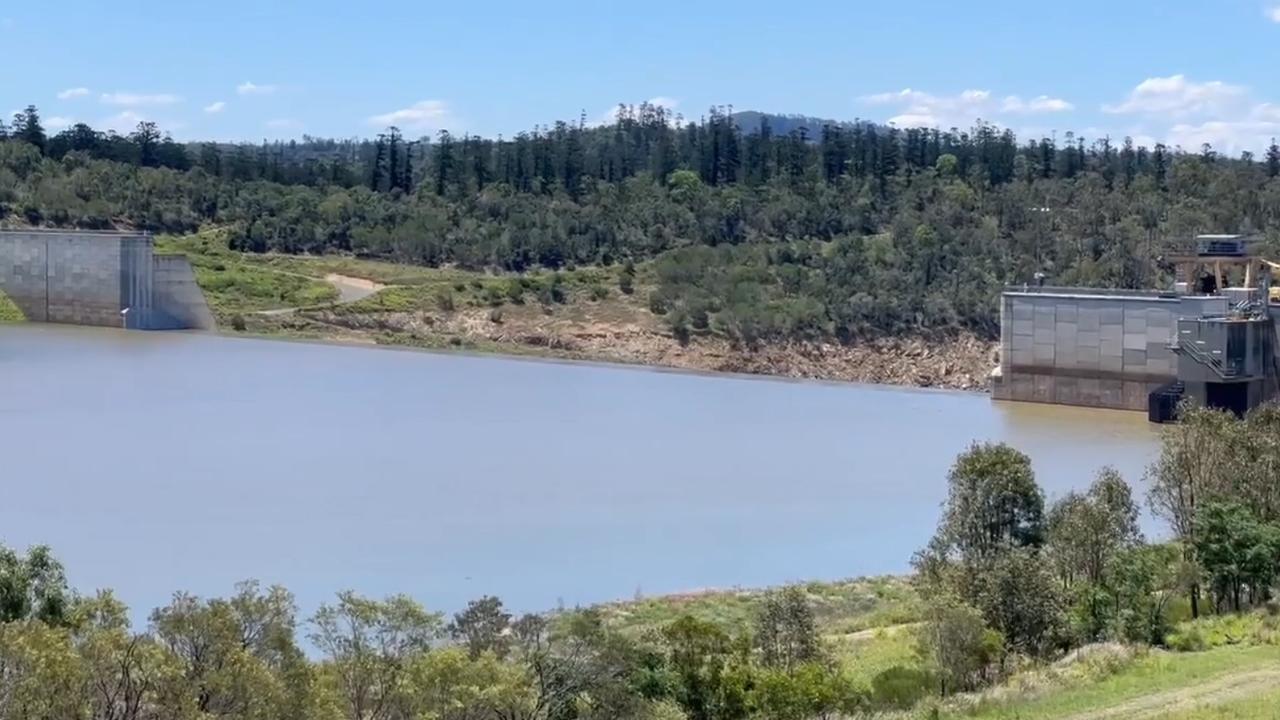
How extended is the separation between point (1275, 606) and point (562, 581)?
27.1 feet

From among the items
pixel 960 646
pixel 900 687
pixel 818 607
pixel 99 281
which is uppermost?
pixel 99 281

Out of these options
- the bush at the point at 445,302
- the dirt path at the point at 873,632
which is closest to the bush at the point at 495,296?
the bush at the point at 445,302

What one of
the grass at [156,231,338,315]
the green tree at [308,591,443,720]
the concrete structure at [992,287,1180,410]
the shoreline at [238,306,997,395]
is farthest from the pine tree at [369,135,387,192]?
the green tree at [308,591,443,720]

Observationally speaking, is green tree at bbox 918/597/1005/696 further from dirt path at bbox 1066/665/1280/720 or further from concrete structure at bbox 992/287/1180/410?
concrete structure at bbox 992/287/1180/410

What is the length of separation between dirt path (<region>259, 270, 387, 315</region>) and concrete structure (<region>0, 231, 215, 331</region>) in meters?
2.36

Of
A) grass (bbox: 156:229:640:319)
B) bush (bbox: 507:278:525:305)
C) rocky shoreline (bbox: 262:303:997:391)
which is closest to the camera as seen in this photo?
rocky shoreline (bbox: 262:303:997:391)

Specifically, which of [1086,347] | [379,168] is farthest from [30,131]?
[1086,347]

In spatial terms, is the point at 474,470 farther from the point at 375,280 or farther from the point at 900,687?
the point at 375,280

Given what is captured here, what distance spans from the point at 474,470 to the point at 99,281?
29255mm

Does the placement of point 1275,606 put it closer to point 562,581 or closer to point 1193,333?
point 562,581

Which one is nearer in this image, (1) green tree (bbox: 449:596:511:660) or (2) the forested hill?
(1) green tree (bbox: 449:596:511:660)

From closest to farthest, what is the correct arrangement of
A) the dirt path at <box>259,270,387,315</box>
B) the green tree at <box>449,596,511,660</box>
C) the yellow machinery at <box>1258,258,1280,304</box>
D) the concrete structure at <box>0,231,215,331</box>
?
the green tree at <box>449,596,511,660</box>, the yellow machinery at <box>1258,258,1280,304</box>, the dirt path at <box>259,270,387,315</box>, the concrete structure at <box>0,231,215,331</box>

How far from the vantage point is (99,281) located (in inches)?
2106

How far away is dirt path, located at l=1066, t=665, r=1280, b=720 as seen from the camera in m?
11.8
